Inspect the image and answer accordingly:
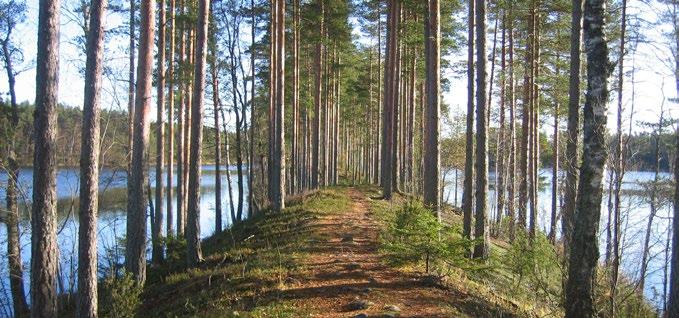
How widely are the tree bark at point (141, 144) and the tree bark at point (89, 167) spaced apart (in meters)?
2.81

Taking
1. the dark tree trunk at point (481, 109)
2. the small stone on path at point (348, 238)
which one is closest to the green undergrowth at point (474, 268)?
the small stone on path at point (348, 238)

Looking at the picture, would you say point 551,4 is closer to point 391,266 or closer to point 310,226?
point 310,226

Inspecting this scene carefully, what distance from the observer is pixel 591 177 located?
Result: 5773mm

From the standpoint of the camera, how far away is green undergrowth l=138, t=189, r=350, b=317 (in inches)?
264

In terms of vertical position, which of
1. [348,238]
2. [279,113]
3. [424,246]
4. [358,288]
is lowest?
[358,288]

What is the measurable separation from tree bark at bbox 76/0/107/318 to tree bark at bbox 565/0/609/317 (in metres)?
6.95

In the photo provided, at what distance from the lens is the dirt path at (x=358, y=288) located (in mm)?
6180

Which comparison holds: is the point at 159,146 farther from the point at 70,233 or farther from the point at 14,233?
the point at 70,233

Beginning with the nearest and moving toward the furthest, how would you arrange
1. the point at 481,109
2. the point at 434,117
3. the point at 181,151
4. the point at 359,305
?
the point at 359,305 → the point at 481,109 → the point at 434,117 → the point at 181,151

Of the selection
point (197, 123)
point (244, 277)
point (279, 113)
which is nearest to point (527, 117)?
point (279, 113)

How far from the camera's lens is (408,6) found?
57.5 feet

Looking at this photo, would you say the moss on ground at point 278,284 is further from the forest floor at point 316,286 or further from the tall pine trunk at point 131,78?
the tall pine trunk at point 131,78

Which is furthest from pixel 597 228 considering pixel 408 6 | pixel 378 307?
pixel 408 6

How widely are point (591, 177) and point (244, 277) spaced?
18.8ft
